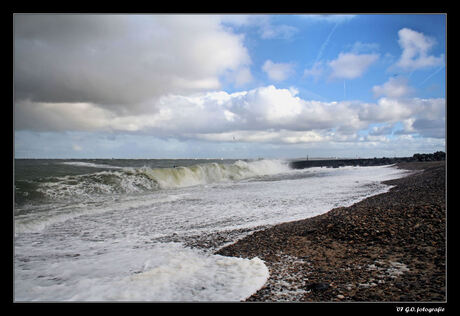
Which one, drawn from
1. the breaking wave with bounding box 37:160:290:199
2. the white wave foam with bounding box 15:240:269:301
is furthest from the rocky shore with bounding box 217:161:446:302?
the breaking wave with bounding box 37:160:290:199

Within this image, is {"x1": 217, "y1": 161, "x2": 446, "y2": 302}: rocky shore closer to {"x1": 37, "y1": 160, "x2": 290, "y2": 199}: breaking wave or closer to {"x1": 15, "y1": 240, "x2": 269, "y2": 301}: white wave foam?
{"x1": 15, "y1": 240, "x2": 269, "y2": 301}: white wave foam

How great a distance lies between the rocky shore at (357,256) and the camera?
11.8ft

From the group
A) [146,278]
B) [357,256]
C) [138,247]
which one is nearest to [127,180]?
[138,247]

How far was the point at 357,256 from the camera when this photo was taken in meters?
4.95

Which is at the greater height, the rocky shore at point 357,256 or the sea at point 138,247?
the rocky shore at point 357,256

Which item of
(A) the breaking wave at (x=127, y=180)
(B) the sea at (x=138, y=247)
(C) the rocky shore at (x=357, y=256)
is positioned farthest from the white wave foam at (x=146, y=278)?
(A) the breaking wave at (x=127, y=180)

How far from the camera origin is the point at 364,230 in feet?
19.8

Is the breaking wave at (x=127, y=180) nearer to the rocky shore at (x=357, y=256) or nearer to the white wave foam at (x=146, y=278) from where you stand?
the white wave foam at (x=146, y=278)
